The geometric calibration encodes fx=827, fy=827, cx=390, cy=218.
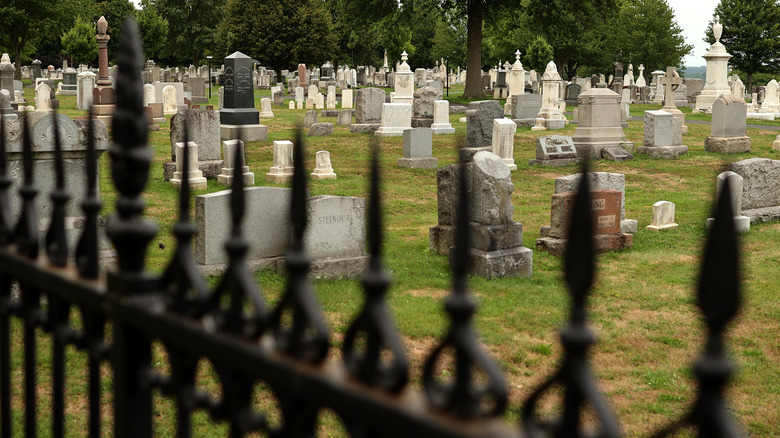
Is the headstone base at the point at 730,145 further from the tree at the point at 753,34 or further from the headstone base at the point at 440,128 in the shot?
the tree at the point at 753,34

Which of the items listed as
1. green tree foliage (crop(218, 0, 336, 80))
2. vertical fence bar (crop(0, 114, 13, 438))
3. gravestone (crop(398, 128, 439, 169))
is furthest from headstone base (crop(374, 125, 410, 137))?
green tree foliage (crop(218, 0, 336, 80))

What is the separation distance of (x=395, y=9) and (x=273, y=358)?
1481 inches

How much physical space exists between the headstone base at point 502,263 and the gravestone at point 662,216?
11.5ft

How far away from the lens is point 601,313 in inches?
301

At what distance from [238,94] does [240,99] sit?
0.47 ft

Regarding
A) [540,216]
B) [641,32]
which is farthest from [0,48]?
[540,216]

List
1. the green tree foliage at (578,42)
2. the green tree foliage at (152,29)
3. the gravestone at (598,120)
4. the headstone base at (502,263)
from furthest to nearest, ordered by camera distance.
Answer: the green tree foliage at (152,29) < the green tree foliage at (578,42) < the gravestone at (598,120) < the headstone base at (502,263)

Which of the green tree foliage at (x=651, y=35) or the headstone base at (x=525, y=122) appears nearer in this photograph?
the headstone base at (x=525, y=122)

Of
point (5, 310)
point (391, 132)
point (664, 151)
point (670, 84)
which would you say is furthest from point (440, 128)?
point (5, 310)

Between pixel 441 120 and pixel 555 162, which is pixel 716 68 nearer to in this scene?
pixel 441 120

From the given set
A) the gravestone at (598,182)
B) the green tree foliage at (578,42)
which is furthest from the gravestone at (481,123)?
the green tree foliage at (578,42)

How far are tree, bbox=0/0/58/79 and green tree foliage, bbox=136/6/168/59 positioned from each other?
15.5 metres

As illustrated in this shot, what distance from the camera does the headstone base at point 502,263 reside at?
8695mm

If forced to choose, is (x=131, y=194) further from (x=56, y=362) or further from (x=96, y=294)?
(x=56, y=362)
